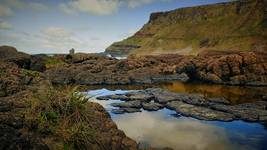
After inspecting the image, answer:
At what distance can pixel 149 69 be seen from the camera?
5612 centimetres

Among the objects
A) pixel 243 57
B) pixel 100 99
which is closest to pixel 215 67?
pixel 243 57

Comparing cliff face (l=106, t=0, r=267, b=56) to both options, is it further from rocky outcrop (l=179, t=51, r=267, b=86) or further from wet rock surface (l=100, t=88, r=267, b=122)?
wet rock surface (l=100, t=88, r=267, b=122)

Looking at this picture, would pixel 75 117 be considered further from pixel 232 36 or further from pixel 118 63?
pixel 232 36

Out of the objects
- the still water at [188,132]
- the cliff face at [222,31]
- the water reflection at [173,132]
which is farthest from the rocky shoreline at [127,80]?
the cliff face at [222,31]

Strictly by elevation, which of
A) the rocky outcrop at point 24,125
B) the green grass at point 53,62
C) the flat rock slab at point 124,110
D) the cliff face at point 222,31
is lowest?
the flat rock slab at point 124,110

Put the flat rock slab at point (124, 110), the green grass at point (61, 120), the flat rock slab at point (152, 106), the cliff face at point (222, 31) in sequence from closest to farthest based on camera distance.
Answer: the green grass at point (61, 120) < the flat rock slab at point (124, 110) < the flat rock slab at point (152, 106) < the cliff face at point (222, 31)

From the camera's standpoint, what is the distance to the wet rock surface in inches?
901

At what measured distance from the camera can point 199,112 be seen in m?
24.1

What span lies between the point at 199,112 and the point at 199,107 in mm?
1760

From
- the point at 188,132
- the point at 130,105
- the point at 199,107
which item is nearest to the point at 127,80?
the point at 130,105

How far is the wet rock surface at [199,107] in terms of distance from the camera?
75.0ft

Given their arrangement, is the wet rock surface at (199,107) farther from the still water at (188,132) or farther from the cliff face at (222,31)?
the cliff face at (222,31)

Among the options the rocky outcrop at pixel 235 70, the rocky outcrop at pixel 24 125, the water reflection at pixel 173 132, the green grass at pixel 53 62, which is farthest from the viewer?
the green grass at pixel 53 62

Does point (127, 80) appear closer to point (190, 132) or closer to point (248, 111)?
point (248, 111)
